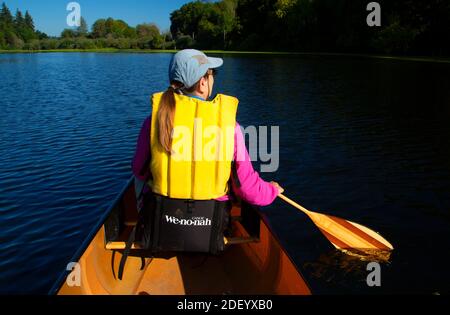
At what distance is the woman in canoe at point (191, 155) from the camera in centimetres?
360

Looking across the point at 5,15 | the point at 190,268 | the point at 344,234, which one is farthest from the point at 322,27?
the point at 5,15

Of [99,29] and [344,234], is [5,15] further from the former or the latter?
[344,234]

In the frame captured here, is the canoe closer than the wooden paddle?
Yes

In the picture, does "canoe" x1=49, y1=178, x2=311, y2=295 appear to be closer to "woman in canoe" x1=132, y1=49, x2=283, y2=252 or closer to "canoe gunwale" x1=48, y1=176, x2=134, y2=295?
"canoe gunwale" x1=48, y1=176, x2=134, y2=295

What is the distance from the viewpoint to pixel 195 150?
364cm

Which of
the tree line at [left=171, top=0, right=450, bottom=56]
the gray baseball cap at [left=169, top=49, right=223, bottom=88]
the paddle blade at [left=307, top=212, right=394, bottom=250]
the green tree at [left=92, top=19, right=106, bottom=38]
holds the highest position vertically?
the green tree at [left=92, top=19, right=106, bottom=38]

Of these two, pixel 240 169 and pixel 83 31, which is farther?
pixel 83 31

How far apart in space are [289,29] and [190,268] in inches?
2915

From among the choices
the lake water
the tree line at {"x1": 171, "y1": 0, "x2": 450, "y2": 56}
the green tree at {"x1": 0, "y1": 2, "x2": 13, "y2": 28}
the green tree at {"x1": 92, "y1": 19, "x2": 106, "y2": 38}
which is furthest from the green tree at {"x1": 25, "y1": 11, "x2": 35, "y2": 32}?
the lake water

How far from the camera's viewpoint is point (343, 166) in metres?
10.9

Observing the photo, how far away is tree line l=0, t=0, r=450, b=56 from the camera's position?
159 ft

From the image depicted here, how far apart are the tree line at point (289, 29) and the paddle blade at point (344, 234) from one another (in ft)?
154

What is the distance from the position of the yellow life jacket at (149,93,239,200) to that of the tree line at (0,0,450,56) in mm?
49683

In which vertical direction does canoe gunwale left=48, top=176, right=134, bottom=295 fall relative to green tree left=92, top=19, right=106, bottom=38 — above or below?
below
